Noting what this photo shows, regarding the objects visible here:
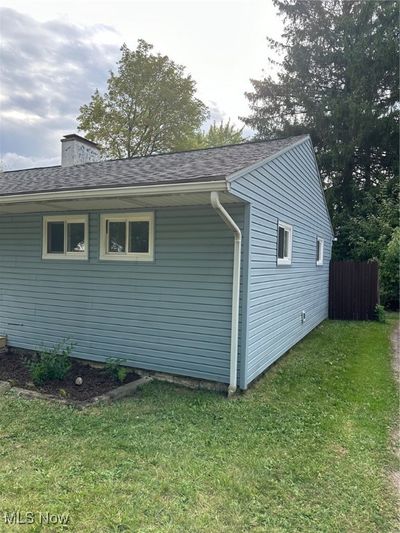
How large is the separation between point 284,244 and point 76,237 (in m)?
3.53

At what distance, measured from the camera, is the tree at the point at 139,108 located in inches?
861

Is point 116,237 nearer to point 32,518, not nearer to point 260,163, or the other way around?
point 260,163

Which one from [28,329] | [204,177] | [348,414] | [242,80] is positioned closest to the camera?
[204,177]

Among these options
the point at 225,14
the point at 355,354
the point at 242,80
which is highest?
the point at 242,80

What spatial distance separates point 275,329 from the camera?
5.93 meters

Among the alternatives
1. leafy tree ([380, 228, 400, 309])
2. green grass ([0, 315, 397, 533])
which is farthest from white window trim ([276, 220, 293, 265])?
leafy tree ([380, 228, 400, 309])

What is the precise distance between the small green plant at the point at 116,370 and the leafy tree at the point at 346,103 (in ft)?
36.3

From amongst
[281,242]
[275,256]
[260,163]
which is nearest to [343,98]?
[281,242]

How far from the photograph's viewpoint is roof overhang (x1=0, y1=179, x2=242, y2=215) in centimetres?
401

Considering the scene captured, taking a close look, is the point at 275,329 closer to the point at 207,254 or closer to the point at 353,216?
the point at 207,254

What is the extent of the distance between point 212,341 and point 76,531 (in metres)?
2.82

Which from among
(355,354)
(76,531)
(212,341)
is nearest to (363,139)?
(355,354)

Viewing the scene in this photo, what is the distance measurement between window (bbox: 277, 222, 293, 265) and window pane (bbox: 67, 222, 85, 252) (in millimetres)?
3172

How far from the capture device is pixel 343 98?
1585 cm
